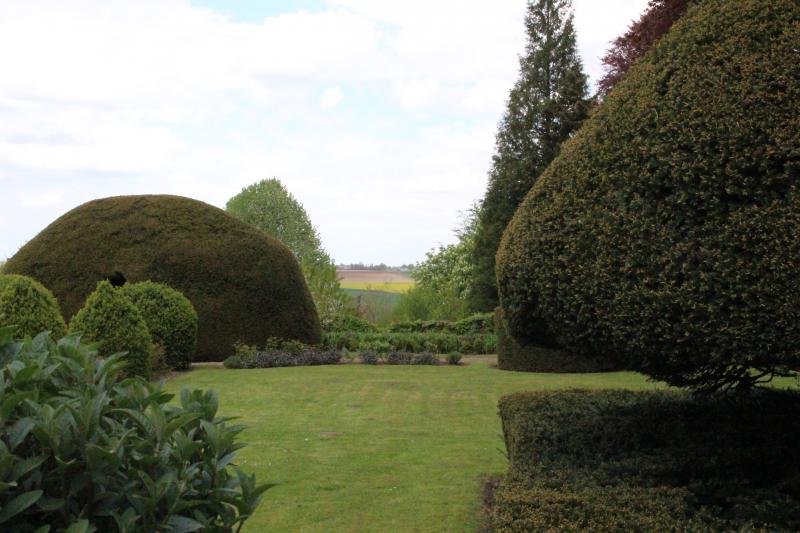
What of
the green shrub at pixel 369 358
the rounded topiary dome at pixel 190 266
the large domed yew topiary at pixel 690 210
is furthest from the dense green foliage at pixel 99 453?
the rounded topiary dome at pixel 190 266

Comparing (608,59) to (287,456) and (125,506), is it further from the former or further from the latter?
(125,506)

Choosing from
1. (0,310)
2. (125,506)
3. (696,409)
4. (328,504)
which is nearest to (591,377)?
(696,409)

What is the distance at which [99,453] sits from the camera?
7.77ft

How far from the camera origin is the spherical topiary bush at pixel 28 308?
13.3m

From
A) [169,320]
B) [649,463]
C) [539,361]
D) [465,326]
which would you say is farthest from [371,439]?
[465,326]

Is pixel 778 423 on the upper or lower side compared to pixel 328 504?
upper

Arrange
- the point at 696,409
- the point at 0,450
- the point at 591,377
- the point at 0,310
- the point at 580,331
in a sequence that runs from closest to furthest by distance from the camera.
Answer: the point at 0,450 → the point at 580,331 → the point at 696,409 → the point at 0,310 → the point at 591,377

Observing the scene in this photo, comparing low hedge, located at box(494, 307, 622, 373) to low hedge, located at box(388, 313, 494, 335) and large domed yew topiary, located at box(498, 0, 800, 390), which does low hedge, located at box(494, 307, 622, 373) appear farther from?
large domed yew topiary, located at box(498, 0, 800, 390)

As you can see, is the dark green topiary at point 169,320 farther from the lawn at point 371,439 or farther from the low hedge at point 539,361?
the low hedge at point 539,361

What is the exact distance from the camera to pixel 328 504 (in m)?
6.62

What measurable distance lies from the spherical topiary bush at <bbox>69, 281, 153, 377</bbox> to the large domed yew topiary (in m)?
9.90

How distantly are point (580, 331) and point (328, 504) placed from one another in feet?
8.52

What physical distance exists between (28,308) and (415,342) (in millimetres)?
9964

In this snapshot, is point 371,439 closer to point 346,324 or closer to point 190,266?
point 190,266
